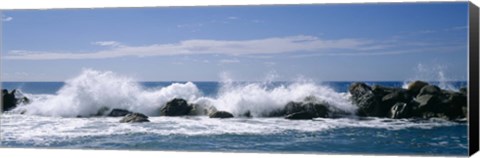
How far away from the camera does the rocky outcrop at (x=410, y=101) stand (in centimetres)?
1127

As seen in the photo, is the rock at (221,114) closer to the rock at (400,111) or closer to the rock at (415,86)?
the rock at (400,111)

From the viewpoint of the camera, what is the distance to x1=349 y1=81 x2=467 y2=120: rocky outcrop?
37.0 ft

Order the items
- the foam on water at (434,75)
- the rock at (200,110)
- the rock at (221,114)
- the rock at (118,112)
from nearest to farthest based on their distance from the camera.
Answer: the foam on water at (434,75), the rock at (221,114), the rock at (200,110), the rock at (118,112)

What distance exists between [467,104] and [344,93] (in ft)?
4.94

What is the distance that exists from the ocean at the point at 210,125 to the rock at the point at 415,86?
10 centimetres

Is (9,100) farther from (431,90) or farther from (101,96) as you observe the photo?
(431,90)

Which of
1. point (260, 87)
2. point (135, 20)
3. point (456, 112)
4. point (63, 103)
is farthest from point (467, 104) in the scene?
point (63, 103)

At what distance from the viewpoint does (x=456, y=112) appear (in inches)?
441

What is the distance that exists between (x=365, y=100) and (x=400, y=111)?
421 mm

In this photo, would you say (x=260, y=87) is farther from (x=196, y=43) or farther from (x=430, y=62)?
(x=430, y=62)

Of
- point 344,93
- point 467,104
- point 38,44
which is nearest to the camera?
point 467,104

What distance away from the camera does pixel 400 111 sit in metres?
11.7

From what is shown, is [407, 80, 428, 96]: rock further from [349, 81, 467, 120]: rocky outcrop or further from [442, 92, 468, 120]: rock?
[442, 92, 468, 120]: rock

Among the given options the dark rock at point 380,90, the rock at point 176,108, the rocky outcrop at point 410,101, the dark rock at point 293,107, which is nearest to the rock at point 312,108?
the dark rock at point 293,107
